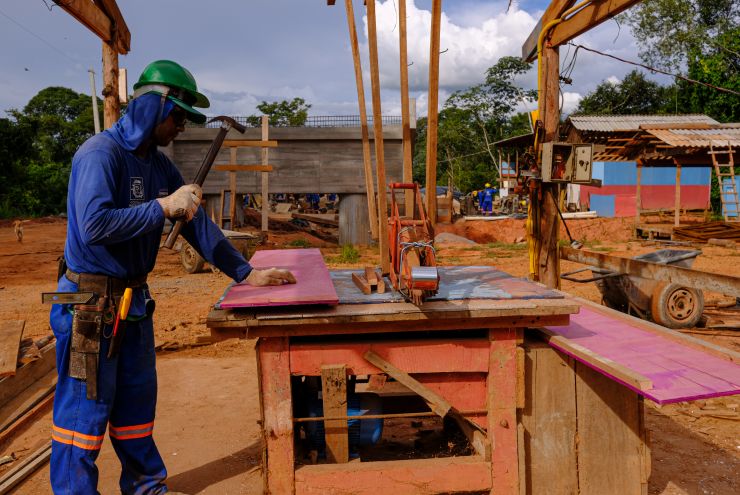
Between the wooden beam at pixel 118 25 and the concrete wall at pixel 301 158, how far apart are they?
8376 mm

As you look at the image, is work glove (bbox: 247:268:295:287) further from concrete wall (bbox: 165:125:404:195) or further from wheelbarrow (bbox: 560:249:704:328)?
concrete wall (bbox: 165:125:404:195)

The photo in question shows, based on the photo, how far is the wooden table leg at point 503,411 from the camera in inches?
121

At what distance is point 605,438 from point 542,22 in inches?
146

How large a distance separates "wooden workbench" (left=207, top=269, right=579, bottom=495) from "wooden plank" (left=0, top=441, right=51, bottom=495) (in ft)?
5.80

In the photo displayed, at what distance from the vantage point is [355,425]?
134 inches

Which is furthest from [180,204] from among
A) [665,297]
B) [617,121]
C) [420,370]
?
[617,121]

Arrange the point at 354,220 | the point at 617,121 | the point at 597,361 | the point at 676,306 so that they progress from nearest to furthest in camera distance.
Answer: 1. the point at 597,361
2. the point at 676,306
3. the point at 354,220
4. the point at 617,121

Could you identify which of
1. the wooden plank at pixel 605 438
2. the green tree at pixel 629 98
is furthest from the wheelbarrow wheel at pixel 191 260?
the green tree at pixel 629 98

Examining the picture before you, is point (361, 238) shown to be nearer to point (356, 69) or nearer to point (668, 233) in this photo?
point (668, 233)

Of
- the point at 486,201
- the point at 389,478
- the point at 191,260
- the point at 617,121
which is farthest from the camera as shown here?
the point at 486,201

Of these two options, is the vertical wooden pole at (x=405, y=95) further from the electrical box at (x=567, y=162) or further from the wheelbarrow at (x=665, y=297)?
the wheelbarrow at (x=665, y=297)

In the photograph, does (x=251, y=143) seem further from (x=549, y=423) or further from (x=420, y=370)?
(x=549, y=423)

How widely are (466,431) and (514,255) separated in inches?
446

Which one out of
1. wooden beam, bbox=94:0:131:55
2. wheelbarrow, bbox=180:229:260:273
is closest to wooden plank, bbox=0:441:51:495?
wooden beam, bbox=94:0:131:55
